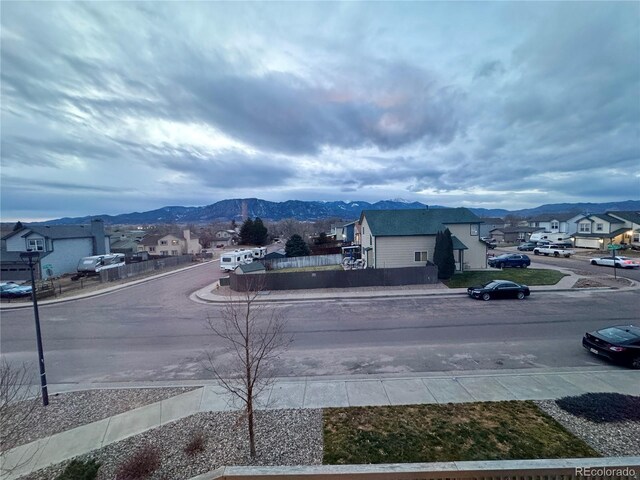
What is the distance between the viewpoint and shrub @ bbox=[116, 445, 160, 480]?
5.87 meters

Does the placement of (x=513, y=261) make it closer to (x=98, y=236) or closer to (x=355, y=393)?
(x=355, y=393)

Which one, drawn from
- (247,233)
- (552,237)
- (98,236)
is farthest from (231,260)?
(552,237)

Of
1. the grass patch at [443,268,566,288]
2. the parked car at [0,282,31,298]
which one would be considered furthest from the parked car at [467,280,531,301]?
the parked car at [0,282,31,298]

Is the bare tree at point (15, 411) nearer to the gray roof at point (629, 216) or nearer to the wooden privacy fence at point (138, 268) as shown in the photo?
the wooden privacy fence at point (138, 268)

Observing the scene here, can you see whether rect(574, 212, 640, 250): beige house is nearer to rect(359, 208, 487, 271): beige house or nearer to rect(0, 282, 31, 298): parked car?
rect(359, 208, 487, 271): beige house

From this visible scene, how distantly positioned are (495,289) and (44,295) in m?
36.7

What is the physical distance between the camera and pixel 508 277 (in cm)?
2623

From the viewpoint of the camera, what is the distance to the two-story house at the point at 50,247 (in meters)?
35.8

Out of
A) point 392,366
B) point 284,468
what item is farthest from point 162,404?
point 392,366

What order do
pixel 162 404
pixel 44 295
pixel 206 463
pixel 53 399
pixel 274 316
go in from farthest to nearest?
pixel 44 295, pixel 274 316, pixel 53 399, pixel 162 404, pixel 206 463

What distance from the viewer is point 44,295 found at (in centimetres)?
2619

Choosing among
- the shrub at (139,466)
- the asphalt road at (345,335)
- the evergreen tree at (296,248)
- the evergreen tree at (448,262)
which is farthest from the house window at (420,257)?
the shrub at (139,466)

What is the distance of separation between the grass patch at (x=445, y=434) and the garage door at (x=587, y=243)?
56544 mm

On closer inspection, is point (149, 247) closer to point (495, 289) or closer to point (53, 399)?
point (53, 399)
